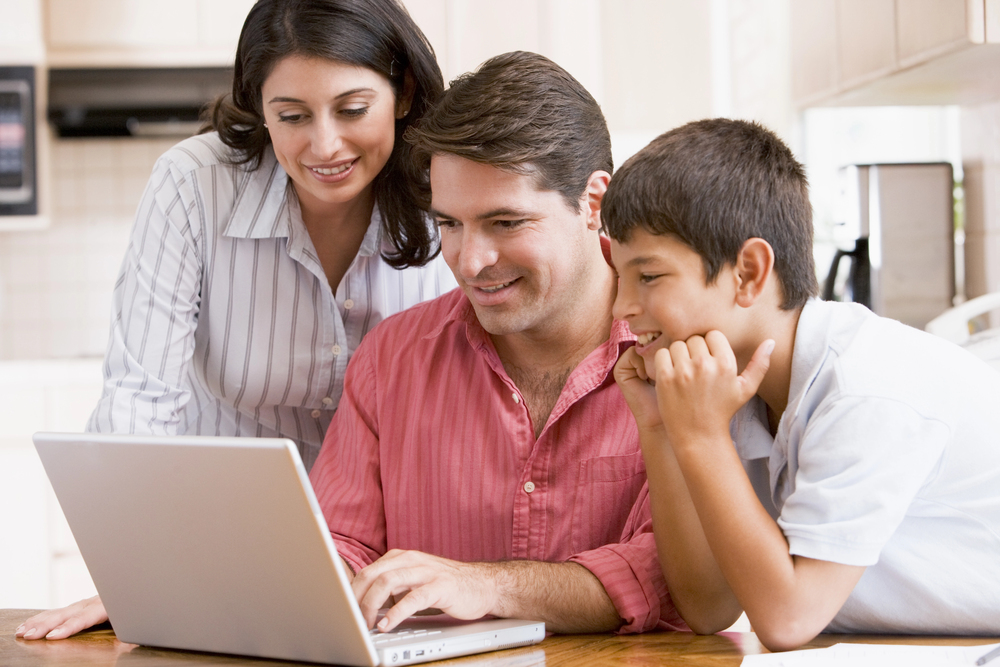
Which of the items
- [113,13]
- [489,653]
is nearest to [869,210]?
[489,653]

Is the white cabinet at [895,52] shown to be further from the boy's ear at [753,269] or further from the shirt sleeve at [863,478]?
the shirt sleeve at [863,478]

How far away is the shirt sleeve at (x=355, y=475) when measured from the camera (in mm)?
1401

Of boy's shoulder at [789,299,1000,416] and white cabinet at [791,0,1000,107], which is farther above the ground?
white cabinet at [791,0,1000,107]

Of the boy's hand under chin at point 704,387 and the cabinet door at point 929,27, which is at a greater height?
the cabinet door at point 929,27

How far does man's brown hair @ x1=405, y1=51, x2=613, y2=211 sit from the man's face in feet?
0.07

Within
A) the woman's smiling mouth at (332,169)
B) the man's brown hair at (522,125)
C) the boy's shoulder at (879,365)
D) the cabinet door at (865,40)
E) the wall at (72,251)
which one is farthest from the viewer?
the wall at (72,251)

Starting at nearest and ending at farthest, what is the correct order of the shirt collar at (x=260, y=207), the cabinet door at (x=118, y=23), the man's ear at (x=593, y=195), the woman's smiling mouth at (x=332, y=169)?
1. the man's ear at (x=593, y=195)
2. the woman's smiling mouth at (x=332, y=169)
3. the shirt collar at (x=260, y=207)
4. the cabinet door at (x=118, y=23)

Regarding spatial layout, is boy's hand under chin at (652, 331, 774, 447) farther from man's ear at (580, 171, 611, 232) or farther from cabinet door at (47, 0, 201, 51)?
cabinet door at (47, 0, 201, 51)

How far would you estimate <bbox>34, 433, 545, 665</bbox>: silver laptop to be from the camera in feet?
2.84

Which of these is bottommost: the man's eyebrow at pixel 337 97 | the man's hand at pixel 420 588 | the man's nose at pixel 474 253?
the man's hand at pixel 420 588

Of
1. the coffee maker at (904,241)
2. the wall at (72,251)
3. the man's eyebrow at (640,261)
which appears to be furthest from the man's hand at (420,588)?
the wall at (72,251)

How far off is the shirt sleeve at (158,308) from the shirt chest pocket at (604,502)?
70 cm

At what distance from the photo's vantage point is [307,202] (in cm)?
173

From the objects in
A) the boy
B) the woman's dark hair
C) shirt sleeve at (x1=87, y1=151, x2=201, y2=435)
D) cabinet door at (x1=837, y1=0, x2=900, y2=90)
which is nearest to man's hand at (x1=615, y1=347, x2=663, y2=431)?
the boy
